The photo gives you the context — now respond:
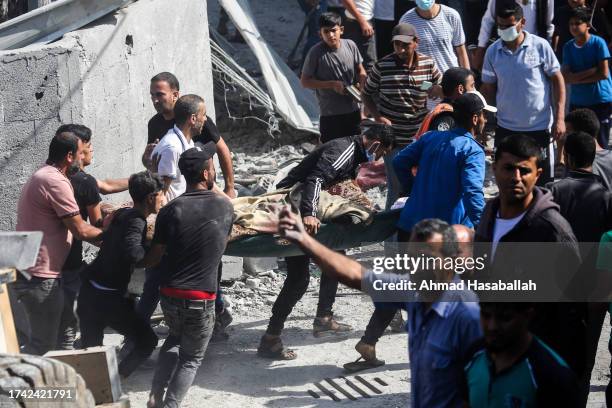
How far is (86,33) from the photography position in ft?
27.1

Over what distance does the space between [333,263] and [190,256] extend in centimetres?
199

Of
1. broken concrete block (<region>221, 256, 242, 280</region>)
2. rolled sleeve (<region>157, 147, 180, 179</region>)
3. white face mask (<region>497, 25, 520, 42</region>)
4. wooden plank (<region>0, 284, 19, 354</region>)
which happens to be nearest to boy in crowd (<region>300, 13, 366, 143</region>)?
white face mask (<region>497, 25, 520, 42</region>)

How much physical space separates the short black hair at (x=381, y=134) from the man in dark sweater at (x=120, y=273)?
4.84 ft

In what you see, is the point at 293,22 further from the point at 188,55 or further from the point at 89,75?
the point at 89,75

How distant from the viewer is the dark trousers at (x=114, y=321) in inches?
261

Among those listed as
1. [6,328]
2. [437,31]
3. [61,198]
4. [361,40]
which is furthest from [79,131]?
[361,40]

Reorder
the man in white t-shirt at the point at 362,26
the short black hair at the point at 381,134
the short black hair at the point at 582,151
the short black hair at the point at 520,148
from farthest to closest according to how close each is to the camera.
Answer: the man in white t-shirt at the point at 362,26, the short black hair at the point at 381,134, the short black hair at the point at 582,151, the short black hair at the point at 520,148

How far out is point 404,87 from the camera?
8.60 meters

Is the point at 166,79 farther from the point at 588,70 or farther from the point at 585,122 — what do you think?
the point at 588,70

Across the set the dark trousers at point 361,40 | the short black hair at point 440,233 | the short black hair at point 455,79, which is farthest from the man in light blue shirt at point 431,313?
the dark trousers at point 361,40

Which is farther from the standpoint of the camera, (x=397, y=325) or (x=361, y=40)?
(x=361, y=40)

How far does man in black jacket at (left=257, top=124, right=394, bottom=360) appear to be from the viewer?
7027 millimetres

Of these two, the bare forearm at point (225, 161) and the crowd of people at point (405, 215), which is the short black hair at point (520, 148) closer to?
the crowd of people at point (405, 215)

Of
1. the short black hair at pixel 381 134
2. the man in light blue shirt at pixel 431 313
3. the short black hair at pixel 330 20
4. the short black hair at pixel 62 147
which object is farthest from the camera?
the short black hair at pixel 330 20
